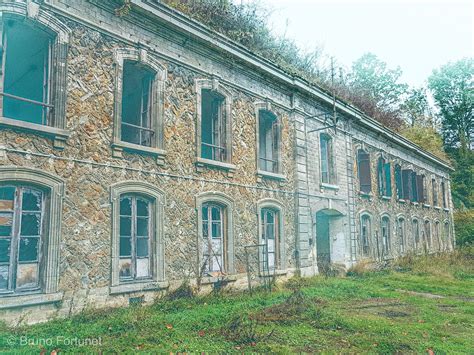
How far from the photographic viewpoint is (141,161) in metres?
8.27

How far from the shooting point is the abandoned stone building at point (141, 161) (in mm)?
6570

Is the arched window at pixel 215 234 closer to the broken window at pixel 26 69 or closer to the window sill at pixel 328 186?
the broken window at pixel 26 69

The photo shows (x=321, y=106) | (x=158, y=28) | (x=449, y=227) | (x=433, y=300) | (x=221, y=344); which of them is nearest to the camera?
(x=221, y=344)

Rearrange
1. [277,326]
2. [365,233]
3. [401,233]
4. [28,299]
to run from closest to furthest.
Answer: [28,299], [277,326], [365,233], [401,233]

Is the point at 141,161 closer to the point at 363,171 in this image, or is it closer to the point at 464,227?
the point at 363,171

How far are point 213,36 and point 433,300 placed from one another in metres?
9.23

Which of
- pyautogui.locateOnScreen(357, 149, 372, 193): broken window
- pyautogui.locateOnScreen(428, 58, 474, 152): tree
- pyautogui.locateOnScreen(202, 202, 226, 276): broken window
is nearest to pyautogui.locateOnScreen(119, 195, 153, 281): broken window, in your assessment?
pyautogui.locateOnScreen(202, 202, 226, 276): broken window

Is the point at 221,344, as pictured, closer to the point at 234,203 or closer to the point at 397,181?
the point at 234,203

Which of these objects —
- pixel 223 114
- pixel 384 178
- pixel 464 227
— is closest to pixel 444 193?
pixel 464 227

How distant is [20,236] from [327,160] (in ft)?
38.9

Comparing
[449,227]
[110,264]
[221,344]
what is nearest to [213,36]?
[110,264]

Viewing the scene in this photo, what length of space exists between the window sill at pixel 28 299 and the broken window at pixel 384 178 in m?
16.2

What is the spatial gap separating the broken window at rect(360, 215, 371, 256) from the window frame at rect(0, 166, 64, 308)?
13409 mm

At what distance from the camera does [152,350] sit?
17.1ft
